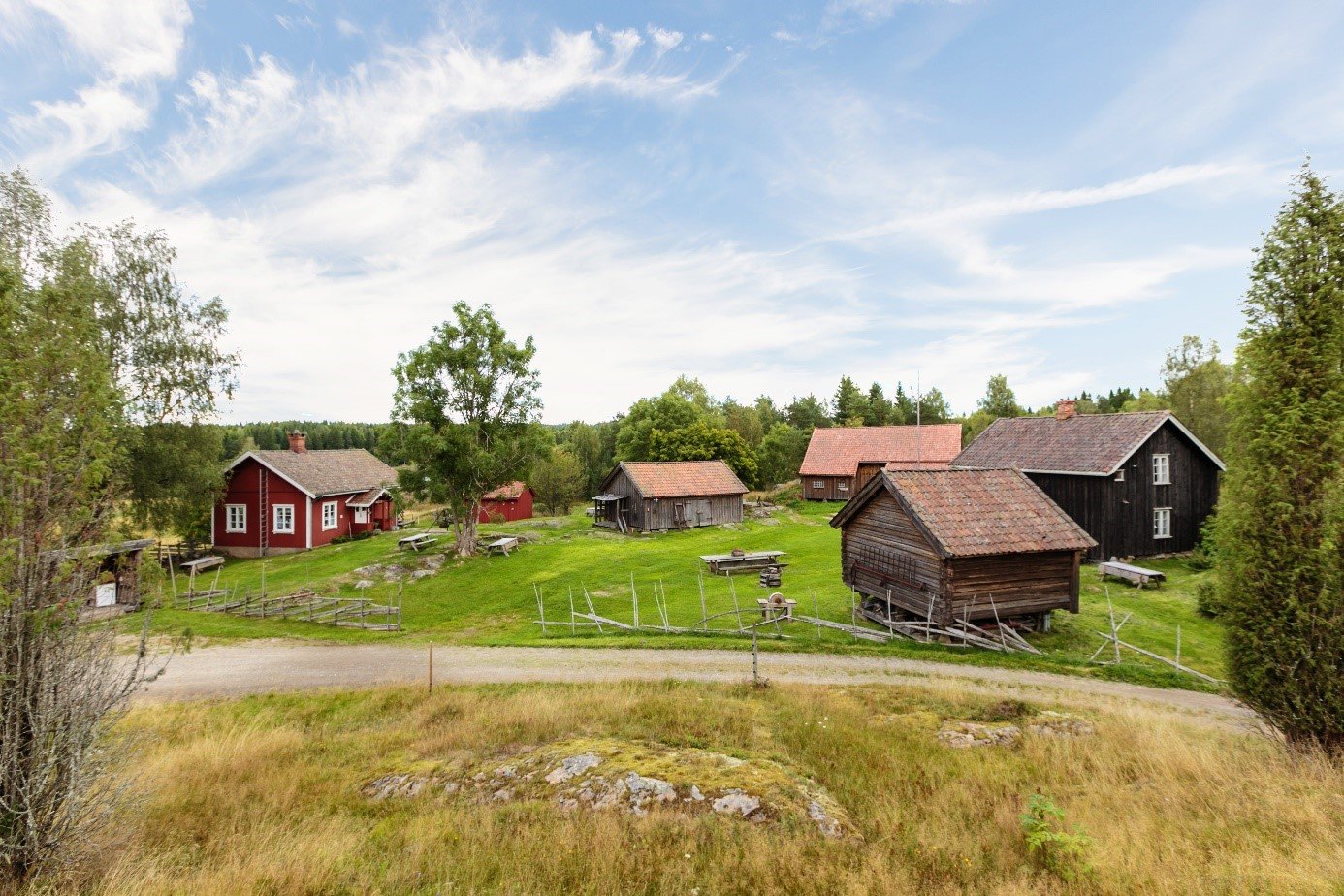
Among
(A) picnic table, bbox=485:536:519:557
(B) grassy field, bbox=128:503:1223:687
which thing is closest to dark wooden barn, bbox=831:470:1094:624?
(B) grassy field, bbox=128:503:1223:687

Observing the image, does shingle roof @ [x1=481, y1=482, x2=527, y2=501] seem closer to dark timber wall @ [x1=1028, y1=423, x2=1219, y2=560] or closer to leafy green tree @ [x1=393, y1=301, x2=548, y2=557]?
leafy green tree @ [x1=393, y1=301, x2=548, y2=557]

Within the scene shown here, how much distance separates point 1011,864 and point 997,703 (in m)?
7.16

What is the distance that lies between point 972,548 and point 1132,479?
16.9 m

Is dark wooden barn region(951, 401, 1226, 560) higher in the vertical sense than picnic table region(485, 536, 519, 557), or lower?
higher

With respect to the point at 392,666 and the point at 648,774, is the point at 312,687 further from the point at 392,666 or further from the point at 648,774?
the point at 648,774

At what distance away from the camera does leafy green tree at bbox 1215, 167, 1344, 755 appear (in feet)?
30.7

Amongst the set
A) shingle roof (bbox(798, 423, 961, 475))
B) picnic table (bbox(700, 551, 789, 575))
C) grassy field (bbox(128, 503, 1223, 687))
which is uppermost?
shingle roof (bbox(798, 423, 961, 475))

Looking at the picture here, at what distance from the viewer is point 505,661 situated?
1781 cm

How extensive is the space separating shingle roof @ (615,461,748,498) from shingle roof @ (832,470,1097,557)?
937 inches

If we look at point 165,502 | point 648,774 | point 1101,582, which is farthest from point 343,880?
A: point 165,502

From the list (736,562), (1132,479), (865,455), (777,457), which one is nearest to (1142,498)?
(1132,479)

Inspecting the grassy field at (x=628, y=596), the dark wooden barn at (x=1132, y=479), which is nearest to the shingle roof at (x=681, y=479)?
the grassy field at (x=628, y=596)

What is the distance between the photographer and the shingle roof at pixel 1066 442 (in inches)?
1152

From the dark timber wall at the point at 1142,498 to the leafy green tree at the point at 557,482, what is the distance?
44.3 m
